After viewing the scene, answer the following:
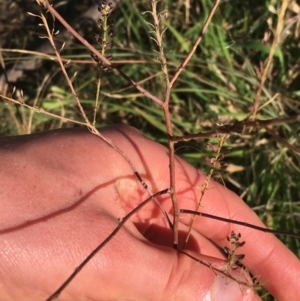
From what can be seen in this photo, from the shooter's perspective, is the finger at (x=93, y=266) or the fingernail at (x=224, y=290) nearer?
the finger at (x=93, y=266)

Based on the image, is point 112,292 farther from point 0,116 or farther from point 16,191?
point 0,116

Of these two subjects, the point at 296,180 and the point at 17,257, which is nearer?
the point at 17,257

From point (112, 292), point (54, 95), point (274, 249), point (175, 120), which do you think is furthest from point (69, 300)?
point (54, 95)

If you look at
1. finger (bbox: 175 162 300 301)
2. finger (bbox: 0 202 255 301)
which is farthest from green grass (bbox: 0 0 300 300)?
finger (bbox: 0 202 255 301)

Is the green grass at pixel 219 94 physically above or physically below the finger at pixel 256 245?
above

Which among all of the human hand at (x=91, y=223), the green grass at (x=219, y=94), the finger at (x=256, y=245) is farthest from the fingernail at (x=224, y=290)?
the green grass at (x=219, y=94)

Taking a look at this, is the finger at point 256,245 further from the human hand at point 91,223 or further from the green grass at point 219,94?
the green grass at point 219,94
